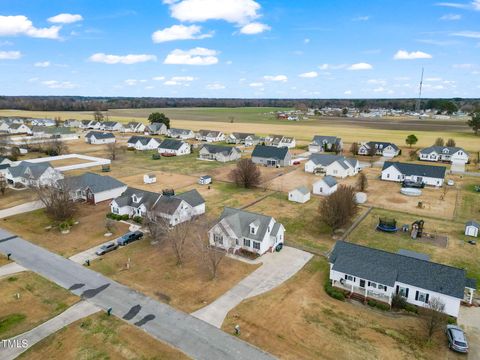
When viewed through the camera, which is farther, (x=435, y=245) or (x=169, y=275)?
(x=435, y=245)

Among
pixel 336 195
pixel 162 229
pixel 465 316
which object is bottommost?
pixel 465 316

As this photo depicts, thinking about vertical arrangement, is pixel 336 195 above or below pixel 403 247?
above

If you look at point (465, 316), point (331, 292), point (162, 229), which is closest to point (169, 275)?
point (162, 229)

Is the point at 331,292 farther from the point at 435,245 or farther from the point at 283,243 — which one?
the point at 435,245

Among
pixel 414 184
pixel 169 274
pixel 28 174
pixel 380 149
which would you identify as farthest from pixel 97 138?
pixel 414 184

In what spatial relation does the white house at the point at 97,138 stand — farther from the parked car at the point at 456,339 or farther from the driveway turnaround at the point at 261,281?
the parked car at the point at 456,339

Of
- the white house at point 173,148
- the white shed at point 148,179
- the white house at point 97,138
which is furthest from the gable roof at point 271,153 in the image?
the white house at point 97,138

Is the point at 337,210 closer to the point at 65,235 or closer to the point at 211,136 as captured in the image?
the point at 65,235

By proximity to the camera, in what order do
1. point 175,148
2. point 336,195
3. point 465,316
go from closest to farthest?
1. point 465,316
2. point 336,195
3. point 175,148

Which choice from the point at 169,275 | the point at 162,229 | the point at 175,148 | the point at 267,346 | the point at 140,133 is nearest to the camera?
the point at 267,346
